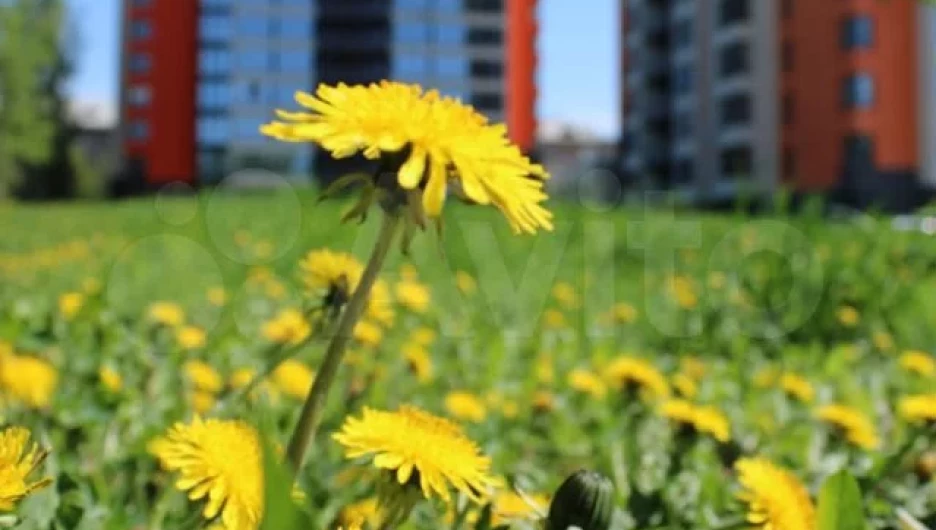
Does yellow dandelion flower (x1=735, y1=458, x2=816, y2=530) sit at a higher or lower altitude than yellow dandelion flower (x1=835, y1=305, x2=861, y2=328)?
lower

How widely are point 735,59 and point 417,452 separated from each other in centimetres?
2323

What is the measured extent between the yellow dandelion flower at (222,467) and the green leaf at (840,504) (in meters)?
0.20

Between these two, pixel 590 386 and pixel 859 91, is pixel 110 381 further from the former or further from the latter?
pixel 859 91

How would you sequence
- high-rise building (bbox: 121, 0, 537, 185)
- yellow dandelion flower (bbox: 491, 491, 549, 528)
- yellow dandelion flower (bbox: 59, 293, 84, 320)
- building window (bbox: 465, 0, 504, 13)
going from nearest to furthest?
yellow dandelion flower (bbox: 491, 491, 549, 528) < yellow dandelion flower (bbox: 59, 293, 84, 320) < high-rise building (bbox: 121, 0, 537, 185) < building window (bbox: 465, 0, 504, 13)

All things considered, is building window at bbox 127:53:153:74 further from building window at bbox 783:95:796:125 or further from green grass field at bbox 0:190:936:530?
green grass field at bbox 0:190:936:530

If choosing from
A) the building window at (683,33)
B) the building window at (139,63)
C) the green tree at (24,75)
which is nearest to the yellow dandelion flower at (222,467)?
the green tree at (24,75)

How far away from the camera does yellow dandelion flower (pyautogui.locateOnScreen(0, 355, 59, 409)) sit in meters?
0.90

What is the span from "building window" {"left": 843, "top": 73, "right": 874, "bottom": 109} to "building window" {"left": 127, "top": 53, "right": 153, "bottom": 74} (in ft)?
70.4

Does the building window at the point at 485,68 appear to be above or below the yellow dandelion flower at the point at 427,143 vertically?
above

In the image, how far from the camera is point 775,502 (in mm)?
464

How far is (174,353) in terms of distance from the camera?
1.08m

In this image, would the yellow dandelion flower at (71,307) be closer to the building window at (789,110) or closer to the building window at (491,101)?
the building window at (789,110)

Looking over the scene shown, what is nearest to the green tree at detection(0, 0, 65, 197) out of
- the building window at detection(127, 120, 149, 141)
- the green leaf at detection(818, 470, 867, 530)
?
the building window at detection(127, 120, 149, 141)

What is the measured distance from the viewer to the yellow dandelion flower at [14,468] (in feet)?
1.05
